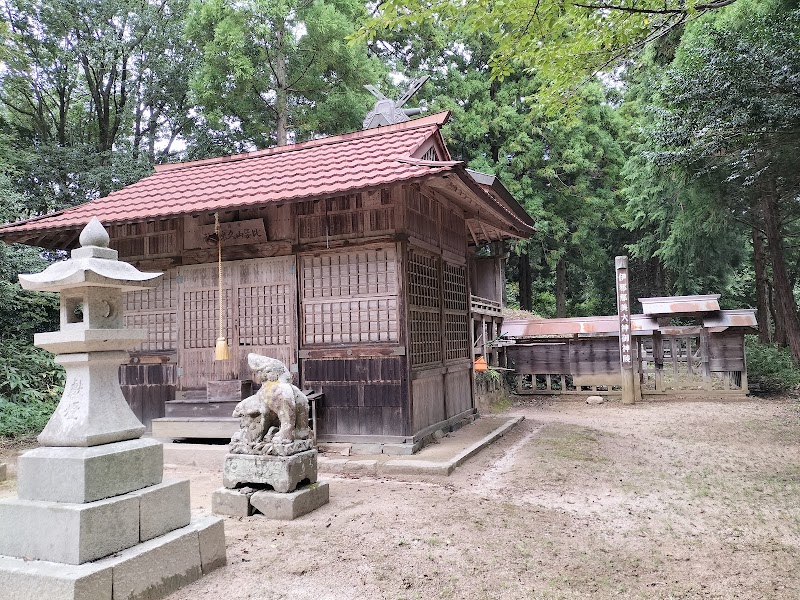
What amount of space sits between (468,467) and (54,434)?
550 centimetres

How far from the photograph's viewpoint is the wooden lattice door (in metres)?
9.20

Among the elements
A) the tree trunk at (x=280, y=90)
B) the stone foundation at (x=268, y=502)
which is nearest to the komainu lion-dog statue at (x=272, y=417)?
the stone foundation at (x=268, y=502)

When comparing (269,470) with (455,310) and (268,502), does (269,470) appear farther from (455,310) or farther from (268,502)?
(455,310)

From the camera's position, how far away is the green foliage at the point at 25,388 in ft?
37.3

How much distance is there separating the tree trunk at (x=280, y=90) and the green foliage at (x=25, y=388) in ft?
31.5

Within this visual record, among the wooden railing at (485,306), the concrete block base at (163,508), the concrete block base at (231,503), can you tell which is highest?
the wooden railing at (485,306)

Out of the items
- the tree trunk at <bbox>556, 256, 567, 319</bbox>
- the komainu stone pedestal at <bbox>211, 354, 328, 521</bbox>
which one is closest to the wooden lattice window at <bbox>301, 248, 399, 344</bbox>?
the komainu stone pedestal at <bbox>211, 354, 328, 521</bbox>

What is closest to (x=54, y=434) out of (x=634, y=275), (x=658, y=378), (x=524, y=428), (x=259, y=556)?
(x=259, y=556)

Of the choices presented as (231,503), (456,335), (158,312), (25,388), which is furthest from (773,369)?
(25,388)

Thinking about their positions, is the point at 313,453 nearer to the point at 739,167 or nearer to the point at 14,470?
the point at 14,470

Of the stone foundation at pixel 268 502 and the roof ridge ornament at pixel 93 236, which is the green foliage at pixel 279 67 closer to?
the roof ridge ornament at pixel 93 236

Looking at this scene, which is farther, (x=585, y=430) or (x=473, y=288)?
(x=473, y=288)

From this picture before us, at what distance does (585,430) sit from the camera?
1136 centimetres

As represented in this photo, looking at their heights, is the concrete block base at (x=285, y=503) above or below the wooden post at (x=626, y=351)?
below
